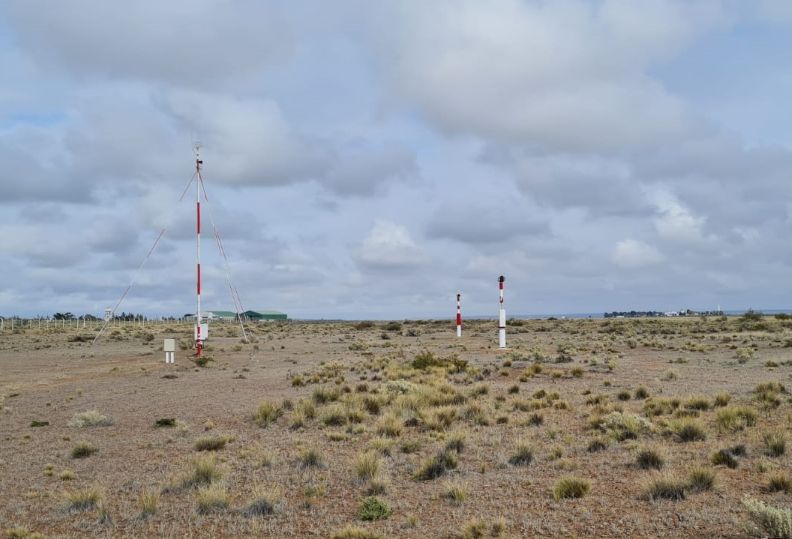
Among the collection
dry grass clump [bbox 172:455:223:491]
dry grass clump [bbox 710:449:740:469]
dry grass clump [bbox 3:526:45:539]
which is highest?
dry grass clump [bbox 710:449:740:469]

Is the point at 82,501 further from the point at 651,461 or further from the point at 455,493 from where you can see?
the point at 651,461

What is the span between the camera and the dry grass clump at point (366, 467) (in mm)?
10195

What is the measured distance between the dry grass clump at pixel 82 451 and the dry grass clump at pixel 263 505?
5.15 metres

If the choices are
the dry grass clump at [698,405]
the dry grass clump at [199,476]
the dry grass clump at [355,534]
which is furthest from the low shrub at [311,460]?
the dry grass clump at [698,405]

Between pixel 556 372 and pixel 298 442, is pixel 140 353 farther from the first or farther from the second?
pixel 298 442

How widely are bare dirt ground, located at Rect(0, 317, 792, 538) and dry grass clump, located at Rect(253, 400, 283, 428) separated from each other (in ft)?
0.42

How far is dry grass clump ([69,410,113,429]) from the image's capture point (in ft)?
51.1

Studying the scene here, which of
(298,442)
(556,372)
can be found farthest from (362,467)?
(556,372)

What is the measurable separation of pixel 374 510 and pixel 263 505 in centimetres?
146

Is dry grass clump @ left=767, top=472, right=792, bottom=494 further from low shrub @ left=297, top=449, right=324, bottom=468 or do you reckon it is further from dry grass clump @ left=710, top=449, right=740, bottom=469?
low shrub @ left=297, top=449, right=324, bottom=468

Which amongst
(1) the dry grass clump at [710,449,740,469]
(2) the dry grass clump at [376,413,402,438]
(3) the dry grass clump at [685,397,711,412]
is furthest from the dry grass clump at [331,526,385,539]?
(3) the dry grass clump at [685,397,711,412]

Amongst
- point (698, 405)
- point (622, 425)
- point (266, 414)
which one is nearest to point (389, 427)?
point (266, 414)

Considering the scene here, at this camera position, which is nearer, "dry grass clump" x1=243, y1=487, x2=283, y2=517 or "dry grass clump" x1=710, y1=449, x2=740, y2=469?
"dry grass clump" x1=243, y1=487, x2=283, y2=517

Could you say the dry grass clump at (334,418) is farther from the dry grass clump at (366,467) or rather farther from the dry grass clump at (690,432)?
the dry grass clump at (690,432)
